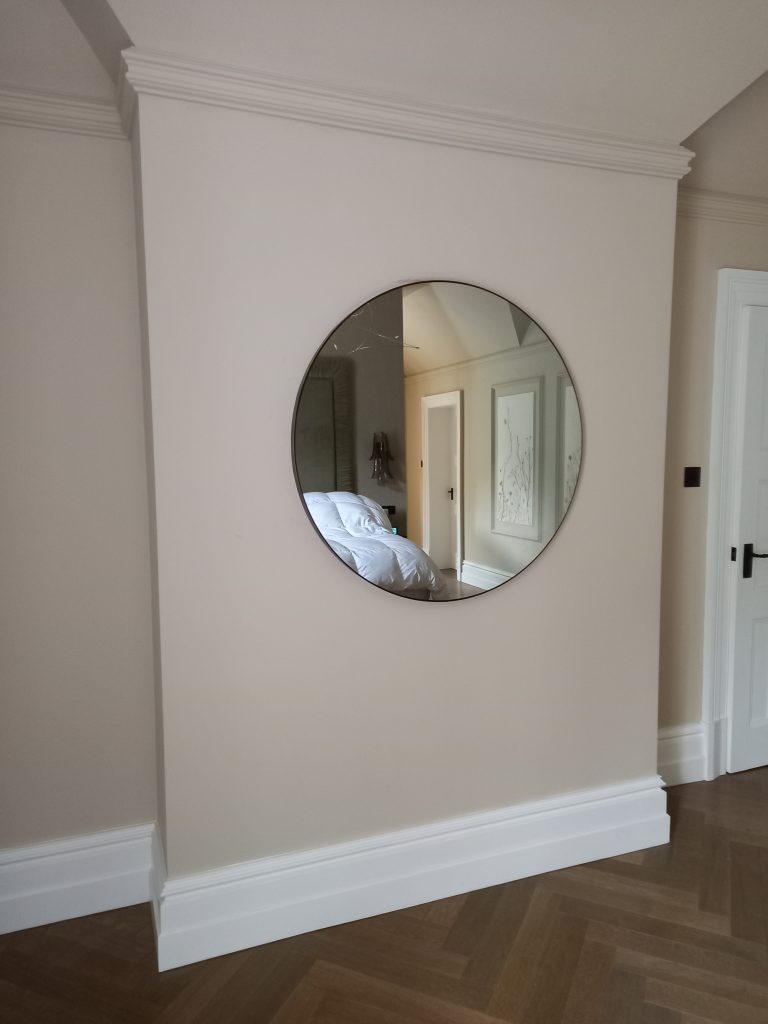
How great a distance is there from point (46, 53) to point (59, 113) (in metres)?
0.16

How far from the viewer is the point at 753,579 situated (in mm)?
2902

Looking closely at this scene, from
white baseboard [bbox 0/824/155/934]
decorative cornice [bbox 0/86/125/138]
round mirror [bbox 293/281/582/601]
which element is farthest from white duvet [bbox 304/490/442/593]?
decorative cornice [bbox 0/86/125/138]

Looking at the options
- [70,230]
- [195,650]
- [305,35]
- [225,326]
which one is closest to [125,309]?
[70,230]

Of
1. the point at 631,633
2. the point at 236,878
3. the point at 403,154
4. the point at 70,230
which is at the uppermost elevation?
the point at 403,154

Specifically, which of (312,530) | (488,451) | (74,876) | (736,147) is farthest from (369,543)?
(736,147)

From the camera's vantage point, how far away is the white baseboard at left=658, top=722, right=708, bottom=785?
111 inches

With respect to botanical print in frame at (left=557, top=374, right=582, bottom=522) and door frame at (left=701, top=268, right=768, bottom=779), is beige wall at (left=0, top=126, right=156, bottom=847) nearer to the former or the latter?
botanical print in frame at (left=557, top=374, right=582, bottom=522)

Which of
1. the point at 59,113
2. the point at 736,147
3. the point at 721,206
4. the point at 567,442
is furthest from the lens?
the point at 721,206

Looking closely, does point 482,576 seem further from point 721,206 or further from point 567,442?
point 721,206

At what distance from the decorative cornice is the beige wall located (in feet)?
0.09

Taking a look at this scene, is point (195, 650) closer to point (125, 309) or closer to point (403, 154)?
point (125, 309)

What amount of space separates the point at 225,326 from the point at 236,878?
5.19 ft

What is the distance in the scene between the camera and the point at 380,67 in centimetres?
182

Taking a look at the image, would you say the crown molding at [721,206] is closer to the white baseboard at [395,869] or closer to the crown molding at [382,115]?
the crown molding at [382,115]
